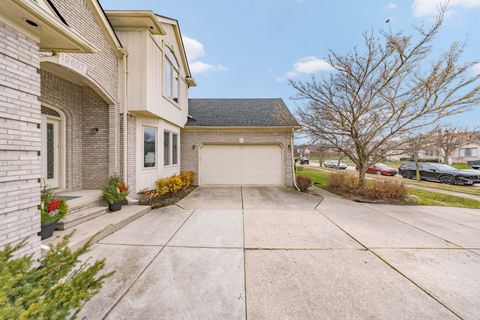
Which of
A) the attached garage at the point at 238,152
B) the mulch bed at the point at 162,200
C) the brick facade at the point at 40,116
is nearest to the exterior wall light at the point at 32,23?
the brick facade at the point at 40,116

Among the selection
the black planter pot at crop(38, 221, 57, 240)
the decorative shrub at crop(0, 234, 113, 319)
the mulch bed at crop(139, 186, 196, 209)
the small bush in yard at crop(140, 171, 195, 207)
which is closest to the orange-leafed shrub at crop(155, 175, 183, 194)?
the small bush in yard at crop(140, 171, 195, 207)

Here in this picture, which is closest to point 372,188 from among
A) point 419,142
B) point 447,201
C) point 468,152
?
point 419,142

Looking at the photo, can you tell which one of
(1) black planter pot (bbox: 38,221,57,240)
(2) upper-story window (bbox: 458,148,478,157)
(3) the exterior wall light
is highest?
(3) the exterior wall light

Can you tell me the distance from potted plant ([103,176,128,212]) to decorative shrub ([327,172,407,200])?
8.51 m

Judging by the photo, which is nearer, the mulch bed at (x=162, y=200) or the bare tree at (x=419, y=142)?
the mulch bed at (x=162, y=200)

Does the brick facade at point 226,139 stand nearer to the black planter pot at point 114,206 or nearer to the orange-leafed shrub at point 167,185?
the orange-leafed shrub at point 167,185

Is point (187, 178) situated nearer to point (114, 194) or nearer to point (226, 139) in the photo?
point (226, 139)

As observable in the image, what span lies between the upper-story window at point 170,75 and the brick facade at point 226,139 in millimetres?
2164

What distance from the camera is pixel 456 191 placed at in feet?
32.8

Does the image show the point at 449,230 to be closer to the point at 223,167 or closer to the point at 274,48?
the point at 223,167

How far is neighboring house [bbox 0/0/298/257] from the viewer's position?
2.51 m

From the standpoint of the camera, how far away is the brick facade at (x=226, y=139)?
32.0 ft

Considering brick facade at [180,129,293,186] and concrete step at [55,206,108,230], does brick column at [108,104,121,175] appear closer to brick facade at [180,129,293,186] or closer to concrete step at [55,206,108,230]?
concrete step at [55,206,108,230]

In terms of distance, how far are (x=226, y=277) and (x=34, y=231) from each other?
2.85 m
